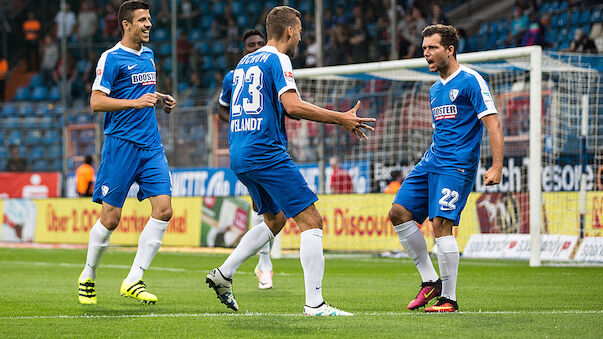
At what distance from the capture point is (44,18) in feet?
97.5

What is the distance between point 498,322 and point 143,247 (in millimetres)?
2980

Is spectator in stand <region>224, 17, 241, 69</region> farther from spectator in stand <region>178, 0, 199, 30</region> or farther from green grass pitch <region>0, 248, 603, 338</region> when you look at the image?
green grass pitch <region>0, 248, 603, 338</region>

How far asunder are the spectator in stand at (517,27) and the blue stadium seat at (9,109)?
13100 millimetres

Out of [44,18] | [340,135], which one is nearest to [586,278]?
[340,135]

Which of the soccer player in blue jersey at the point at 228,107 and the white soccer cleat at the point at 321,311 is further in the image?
the soccer player in blue jersey at the point at 228,107

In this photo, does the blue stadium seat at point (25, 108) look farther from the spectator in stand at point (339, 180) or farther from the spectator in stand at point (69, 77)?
the spectator in stand at point (339, 180)

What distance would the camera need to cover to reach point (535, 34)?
1912 cm

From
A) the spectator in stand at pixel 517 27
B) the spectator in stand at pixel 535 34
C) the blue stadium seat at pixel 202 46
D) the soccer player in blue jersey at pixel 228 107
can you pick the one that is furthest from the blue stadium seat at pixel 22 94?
the soccer player in blue jersey at pixel 228 107

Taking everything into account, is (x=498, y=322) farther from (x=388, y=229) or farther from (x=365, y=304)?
(x=388, y=229)

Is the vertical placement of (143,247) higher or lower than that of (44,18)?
lower

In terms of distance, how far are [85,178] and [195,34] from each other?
7.93m

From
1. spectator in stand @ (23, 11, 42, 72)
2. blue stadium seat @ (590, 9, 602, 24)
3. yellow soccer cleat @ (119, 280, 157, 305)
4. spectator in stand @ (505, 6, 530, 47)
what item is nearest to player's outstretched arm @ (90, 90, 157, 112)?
yellow soccer cleat @ (119, 280, 157, 305)

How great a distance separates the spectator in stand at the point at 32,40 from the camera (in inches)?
1131

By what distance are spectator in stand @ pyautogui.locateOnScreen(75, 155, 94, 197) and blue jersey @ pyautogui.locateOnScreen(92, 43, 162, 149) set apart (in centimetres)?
1292
